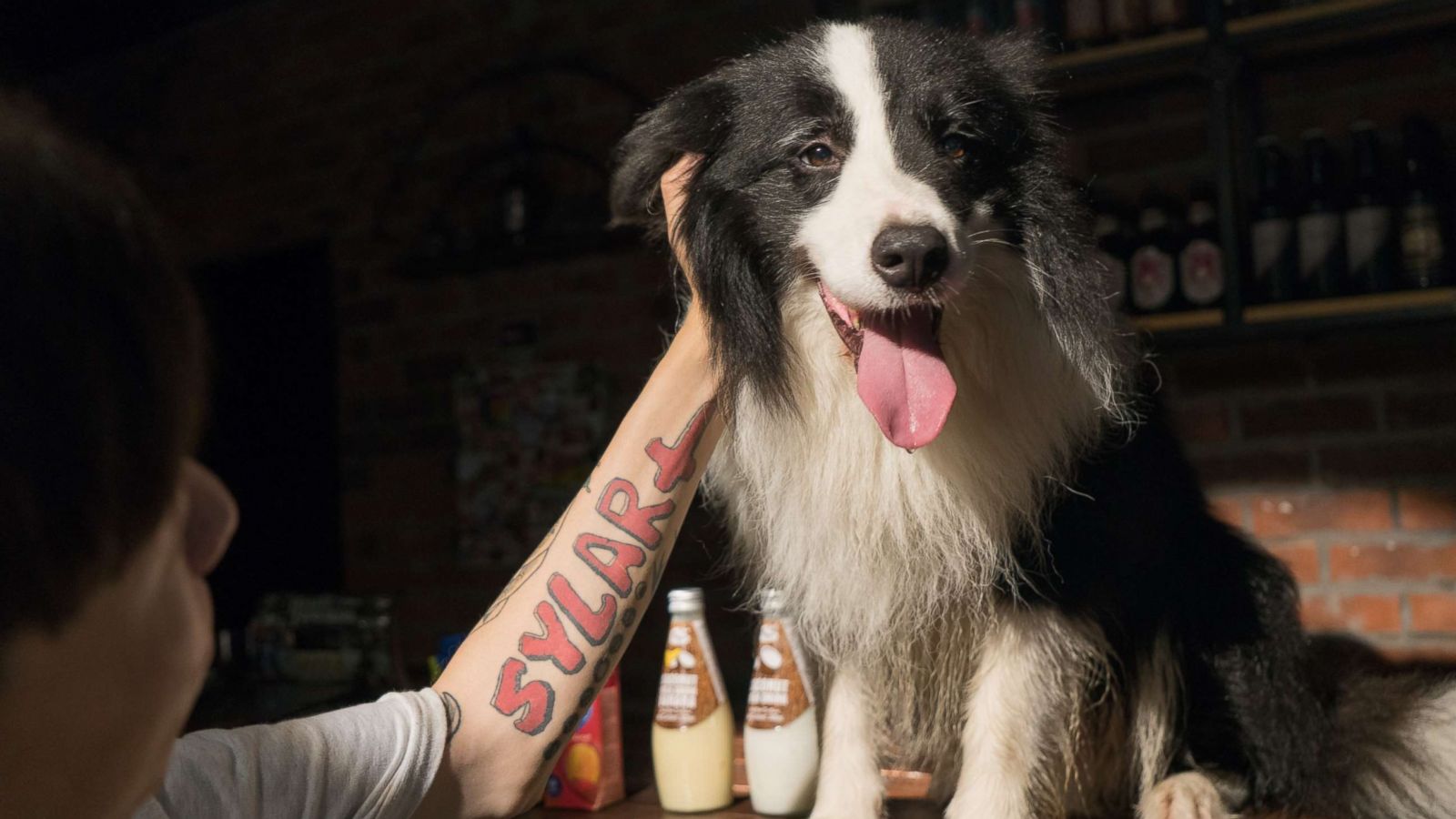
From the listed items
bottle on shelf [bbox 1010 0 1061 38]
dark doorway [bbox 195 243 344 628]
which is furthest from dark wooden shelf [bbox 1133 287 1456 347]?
dark doorway [bbox 195 243 344 628]

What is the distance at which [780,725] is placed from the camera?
1.29 meters

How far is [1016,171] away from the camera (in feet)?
3.89

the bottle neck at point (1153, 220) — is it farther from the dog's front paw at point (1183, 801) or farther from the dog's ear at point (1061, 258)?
the dog's front paw at point (1183, 801)

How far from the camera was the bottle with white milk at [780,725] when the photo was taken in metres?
1.28

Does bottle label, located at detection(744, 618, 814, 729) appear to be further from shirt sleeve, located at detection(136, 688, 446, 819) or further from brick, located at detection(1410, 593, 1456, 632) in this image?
brick, located at detection(1410, 593, 1456, 632)

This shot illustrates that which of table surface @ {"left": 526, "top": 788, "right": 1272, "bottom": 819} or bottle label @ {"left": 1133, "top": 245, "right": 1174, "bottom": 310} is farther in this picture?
bottle label @ {"left": 1133, "top": 245, "right": 1174, "bottom": 310}

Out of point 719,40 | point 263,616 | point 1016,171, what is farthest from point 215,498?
point 719,40

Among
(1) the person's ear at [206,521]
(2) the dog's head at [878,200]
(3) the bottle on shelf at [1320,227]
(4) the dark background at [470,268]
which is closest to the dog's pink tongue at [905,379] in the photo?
(2) the dog's head at [878,200]

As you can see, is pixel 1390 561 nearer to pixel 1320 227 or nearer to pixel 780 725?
pixel 1320 227

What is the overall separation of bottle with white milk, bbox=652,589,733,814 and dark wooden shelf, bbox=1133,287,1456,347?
990 millimetres

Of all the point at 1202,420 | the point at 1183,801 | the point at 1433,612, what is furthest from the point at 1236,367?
the point at 1183,801

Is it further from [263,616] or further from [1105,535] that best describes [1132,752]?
[263,616]

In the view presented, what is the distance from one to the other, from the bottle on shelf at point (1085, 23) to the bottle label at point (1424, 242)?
25.4 inches

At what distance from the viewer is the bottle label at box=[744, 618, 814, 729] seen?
1.31 metres
